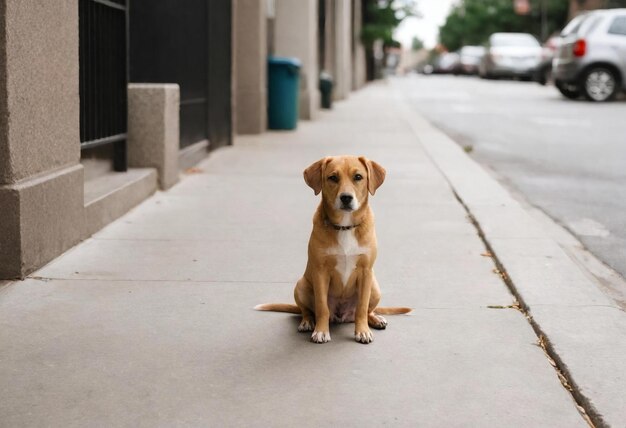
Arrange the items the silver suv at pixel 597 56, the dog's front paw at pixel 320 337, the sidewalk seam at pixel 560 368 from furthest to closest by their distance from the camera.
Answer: the silver suv at pixel 597 56 → the dog's front paw at pixel 320 337 → the sidewalk seam at pixel 560 368

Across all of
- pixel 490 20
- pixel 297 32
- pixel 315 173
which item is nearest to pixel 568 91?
pixel 297 32

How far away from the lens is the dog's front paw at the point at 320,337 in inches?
164

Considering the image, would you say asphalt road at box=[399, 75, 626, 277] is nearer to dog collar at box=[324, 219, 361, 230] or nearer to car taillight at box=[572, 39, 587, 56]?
car taillight at box=[572, 39, 587, 56]

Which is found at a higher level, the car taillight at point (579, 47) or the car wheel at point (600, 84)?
the car taillight at point (579, 47)

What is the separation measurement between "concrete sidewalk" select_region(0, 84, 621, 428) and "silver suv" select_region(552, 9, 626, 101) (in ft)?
55.4

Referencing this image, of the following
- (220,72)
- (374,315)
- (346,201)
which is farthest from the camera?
(220,72)

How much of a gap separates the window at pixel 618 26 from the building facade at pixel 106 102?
38.7ft

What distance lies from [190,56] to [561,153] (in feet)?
17.0

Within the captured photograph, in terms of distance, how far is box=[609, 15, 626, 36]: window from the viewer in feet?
75.3

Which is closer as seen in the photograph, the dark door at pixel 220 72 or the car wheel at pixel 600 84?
the dark door at pixel 220 72

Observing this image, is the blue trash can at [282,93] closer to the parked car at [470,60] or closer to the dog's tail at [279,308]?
the dog's tail at [279,308]

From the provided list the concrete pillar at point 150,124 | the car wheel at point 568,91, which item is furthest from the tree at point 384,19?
the concrete pillar at point 150,124

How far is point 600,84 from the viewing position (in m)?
23.2

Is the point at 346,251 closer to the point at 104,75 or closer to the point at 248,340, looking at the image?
the point at 248,340
